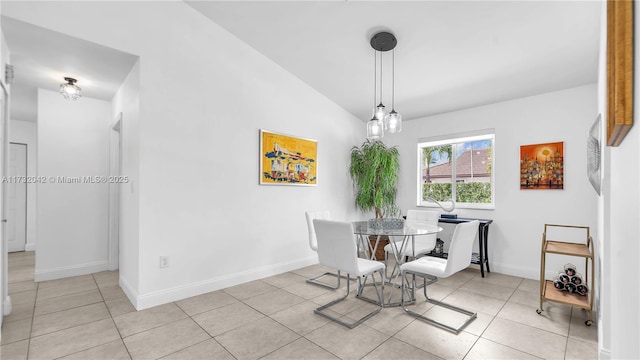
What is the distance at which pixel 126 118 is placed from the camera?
129 inches

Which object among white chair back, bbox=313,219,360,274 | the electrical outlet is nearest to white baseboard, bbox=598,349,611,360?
white chair back, bbox=313,219,360,274

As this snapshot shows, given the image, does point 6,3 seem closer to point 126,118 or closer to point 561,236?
point 126,118

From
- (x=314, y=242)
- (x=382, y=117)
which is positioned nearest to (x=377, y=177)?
(x=314, y=242)

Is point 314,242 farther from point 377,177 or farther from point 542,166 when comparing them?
point 542,166

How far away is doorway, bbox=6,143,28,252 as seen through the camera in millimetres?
5195

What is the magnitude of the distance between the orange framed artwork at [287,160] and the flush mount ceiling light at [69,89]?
2089 millimetres

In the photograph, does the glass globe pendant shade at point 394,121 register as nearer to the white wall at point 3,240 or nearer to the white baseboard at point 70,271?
the white wall at point 3,240

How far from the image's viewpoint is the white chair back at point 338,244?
2.43m

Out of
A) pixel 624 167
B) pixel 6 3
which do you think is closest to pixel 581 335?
pixel 624 167

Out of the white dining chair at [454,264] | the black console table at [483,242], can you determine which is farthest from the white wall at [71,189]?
the black console table at [483,242]

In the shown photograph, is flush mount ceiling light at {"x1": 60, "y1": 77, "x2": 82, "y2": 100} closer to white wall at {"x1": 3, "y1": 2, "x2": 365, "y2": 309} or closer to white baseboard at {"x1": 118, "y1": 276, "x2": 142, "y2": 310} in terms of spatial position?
white wall at {"x1": 3, "y1": 2, "x2": 365, "y2": 309}

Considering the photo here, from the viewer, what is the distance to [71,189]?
3.87 m

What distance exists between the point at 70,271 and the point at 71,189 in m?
1.06

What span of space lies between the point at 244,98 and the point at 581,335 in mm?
3950
